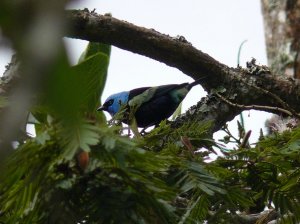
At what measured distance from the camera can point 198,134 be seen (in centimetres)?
135

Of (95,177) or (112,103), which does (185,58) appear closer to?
(95,177)

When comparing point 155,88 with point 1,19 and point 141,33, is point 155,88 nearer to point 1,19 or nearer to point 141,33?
point 141,33

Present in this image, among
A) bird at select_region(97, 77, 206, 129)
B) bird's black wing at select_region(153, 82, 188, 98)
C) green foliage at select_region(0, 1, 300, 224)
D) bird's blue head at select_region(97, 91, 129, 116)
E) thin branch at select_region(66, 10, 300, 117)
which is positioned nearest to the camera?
green foliage at select_region(0, 1, 300, 224)

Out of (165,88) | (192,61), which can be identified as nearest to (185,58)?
(192,61)

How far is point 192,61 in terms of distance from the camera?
2.57 metres

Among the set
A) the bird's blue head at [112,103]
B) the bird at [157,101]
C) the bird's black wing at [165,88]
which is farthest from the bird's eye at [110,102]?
the bird's black wing at [165,88]

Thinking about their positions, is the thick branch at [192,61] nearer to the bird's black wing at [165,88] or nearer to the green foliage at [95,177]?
the green foliage at [95,177]

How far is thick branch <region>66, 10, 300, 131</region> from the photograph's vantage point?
8.03 ft

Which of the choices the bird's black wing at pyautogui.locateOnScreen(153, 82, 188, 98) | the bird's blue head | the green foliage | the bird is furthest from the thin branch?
the bird's blue head

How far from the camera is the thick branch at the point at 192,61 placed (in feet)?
8.03

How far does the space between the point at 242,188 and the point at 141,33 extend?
1.41 meters

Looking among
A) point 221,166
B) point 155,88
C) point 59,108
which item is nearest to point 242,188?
point 221,166

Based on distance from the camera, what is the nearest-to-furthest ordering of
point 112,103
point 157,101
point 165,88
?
1. point 157,101
2. point 165,88
3. point 112,103

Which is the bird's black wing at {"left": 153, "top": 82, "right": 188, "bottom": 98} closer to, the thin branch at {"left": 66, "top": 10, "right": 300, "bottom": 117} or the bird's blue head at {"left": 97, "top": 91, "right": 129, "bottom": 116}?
the bird's blue head at {"left": 97, "top": 91, "right": 129, "bottom": 116}
